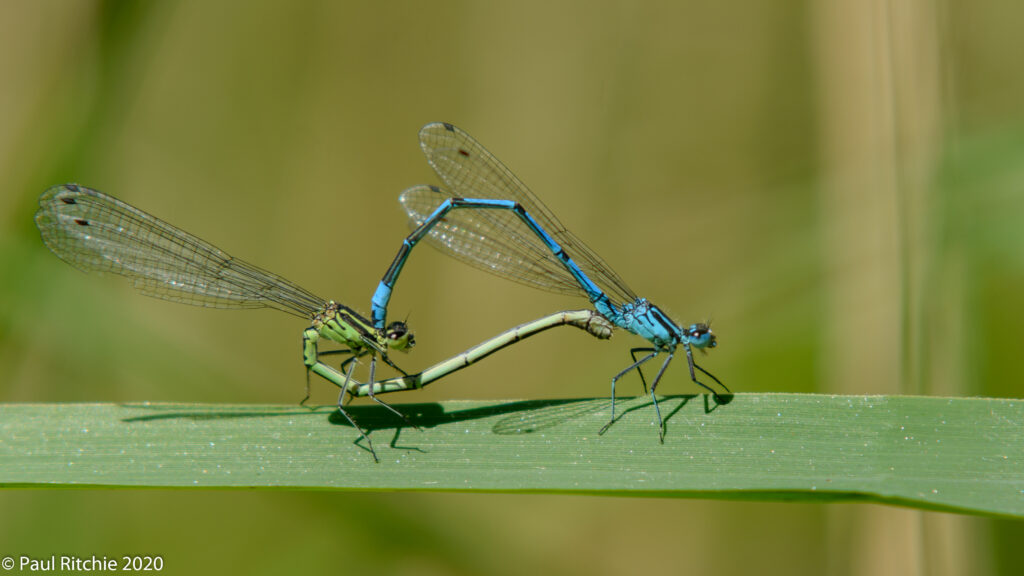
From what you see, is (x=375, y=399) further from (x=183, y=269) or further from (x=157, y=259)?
(x=157, y=259)

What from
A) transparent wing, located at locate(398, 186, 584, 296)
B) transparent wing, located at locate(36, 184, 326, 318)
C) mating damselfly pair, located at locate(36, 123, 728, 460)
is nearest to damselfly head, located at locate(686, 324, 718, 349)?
mating damselfly pair, located at locate(36, 123, 728, 460)

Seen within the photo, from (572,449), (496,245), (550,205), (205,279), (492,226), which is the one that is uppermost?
(550,205)

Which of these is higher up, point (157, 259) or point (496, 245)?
point (496, 245)

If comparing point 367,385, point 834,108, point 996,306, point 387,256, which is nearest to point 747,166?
point 834,108

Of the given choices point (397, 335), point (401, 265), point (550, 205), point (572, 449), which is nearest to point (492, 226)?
point (401, 265)

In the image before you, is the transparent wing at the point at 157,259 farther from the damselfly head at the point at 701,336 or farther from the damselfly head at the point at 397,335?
the damselfly head at the point at 701,336

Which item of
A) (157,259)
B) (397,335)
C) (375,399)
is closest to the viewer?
(375,399)

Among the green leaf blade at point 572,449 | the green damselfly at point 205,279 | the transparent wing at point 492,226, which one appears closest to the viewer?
the green leaf blade at point 572,449

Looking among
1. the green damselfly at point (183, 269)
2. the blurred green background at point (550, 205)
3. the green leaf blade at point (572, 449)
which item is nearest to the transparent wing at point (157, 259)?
the green damselfly at point (183, 269)
